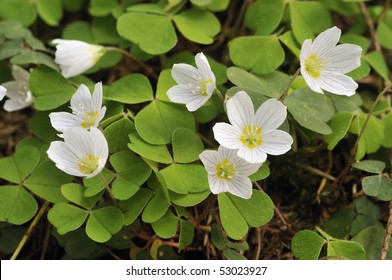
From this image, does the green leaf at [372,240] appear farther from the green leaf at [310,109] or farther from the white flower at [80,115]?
the white flower at [80,115]

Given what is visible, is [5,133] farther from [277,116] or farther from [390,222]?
[390,222]

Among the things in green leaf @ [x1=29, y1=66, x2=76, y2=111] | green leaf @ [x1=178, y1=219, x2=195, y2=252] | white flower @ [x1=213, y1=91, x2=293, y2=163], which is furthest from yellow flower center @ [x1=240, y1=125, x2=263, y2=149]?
green leaf @ [x1=29, y1=66, x2=76, y2=111]

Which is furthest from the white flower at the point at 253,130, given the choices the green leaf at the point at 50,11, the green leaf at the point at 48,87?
the green leaf at the point at 50,11

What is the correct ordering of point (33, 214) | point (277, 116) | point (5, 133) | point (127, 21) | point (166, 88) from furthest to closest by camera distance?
point (5, 133), point (127, 21), point (166, 88), point (33, 214), point (277, 116)

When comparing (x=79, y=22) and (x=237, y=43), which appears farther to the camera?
(x=79, y=22)

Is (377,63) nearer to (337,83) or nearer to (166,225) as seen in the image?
(337,83)
